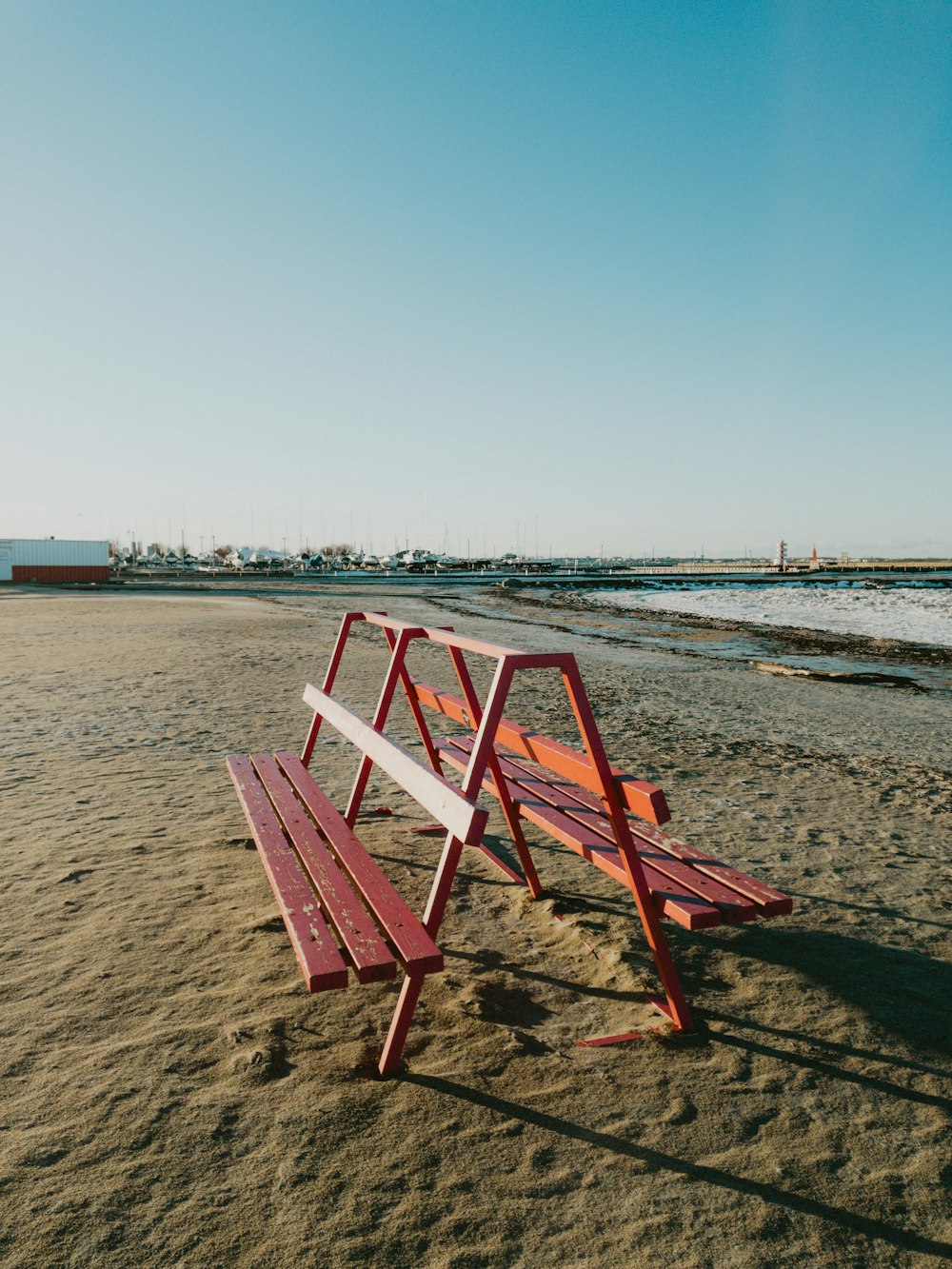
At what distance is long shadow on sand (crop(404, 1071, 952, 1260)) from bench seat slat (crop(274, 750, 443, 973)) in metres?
0.45

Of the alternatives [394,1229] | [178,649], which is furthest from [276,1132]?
[178,649]

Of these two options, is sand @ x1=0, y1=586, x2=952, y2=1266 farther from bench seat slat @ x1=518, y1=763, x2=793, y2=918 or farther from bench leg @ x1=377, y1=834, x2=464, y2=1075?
bench seat slat @ x1=518, y1=763, x2=793, y2=918

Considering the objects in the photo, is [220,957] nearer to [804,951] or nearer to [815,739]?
[804,951]

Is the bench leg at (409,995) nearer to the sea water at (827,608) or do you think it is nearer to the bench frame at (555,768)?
the bench frame at (555,768)

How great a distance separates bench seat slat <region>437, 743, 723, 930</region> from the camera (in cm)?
290

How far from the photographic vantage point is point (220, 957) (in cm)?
350

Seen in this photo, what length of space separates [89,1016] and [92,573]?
55252 millimetres

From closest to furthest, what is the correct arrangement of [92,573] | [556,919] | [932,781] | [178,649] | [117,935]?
1. [117,935]
2. [556,919]
3. [932,781]
4. [178,649]
5. [92,573]

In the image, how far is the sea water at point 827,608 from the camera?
22562 mm

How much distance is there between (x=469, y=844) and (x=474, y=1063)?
0.76m

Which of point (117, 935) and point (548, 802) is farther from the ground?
point (548, 802)

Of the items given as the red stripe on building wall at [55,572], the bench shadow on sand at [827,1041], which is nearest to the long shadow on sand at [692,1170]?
the bench shadow on sand at [827,1041]

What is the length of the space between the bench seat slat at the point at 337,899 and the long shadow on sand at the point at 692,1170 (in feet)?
1.54

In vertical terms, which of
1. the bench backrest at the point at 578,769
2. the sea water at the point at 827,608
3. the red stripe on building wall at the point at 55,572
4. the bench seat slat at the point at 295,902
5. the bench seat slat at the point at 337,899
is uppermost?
the red stripe on building wall at the point at 55,572
